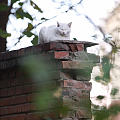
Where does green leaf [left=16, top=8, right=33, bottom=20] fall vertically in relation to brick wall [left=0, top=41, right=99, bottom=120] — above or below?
above

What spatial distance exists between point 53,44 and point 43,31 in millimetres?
538

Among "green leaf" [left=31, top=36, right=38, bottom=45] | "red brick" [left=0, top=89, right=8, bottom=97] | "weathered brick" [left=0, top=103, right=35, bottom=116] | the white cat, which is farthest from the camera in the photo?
"green leaf" [left=31, top=36, right=38, bottom=45]

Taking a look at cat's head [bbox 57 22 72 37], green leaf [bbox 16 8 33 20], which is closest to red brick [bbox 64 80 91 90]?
cat's head [bbox 57 22 72 37]

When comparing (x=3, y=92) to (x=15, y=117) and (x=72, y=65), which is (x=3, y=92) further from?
(x=72, y=65)

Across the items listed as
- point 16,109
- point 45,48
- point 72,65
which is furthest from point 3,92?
point 72,65

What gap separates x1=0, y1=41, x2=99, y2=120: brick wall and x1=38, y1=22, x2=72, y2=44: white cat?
326mm

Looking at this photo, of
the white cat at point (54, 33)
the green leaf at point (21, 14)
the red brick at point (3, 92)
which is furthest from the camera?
the green leaf at point (21, 14)

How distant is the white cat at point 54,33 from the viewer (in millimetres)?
3047

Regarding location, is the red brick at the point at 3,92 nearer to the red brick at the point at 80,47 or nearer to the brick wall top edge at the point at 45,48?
the brick wall top edge at the point at 45,48

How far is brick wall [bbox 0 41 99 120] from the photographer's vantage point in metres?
2.58

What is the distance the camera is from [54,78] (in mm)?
2572

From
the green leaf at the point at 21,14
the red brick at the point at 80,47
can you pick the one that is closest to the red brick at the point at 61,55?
the red brick at the point at 80,47

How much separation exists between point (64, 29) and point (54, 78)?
683mm

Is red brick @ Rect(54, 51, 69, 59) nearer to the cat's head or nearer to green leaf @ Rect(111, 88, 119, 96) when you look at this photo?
the cat's head
